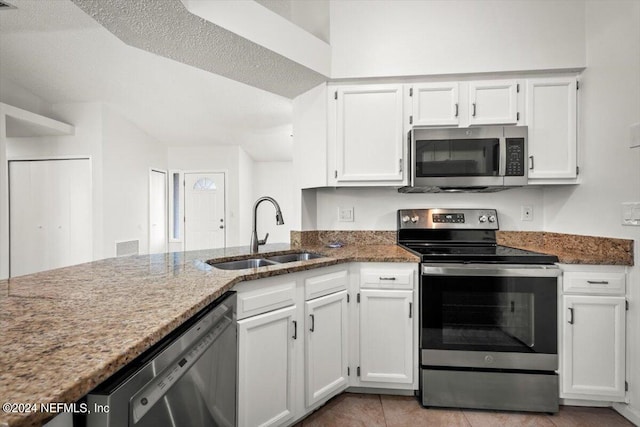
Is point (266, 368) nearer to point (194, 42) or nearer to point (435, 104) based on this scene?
point (194, 42)

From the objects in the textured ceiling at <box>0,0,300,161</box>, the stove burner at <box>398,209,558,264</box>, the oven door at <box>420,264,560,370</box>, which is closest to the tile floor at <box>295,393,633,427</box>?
the oven door at <box>420,264,560,370</box>

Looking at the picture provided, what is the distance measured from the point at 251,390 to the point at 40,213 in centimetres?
471

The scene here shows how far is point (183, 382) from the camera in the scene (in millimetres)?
862

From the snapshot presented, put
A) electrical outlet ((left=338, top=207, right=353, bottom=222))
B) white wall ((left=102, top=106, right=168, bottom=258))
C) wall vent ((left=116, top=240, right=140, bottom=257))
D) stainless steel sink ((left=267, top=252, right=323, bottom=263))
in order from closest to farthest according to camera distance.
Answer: stainless steel sink ((left=267, top=252, right=323, bottom=263)) < electrical outlet ((left=338, top=207, right=353, bottom=222)) < white wall ((left=102, top=106, right=168, bottom=258)) < wall vent ((left=116, top=240, right=140, bottom=257))

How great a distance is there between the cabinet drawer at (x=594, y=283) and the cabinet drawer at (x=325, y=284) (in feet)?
4.20

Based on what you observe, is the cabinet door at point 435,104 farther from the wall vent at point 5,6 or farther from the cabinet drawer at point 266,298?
the wall vent at point 5,6

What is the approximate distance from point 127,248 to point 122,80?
2.38m

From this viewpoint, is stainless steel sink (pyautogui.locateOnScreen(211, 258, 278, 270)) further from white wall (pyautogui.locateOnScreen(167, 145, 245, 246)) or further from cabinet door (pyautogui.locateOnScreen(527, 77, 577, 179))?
white wall (pyautogui.locateOnScreen(167, 145, 245, 246))

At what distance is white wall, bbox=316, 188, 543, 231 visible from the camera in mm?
2490

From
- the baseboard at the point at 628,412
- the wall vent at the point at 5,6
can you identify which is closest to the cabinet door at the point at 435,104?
the baseboard at the point at 628,412

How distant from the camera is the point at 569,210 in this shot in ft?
7.32

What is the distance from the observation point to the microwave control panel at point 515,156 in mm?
2102

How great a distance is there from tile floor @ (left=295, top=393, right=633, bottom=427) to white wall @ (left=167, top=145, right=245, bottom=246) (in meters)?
4.45

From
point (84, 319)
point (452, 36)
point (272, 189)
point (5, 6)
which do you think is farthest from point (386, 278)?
point (272, 189)
